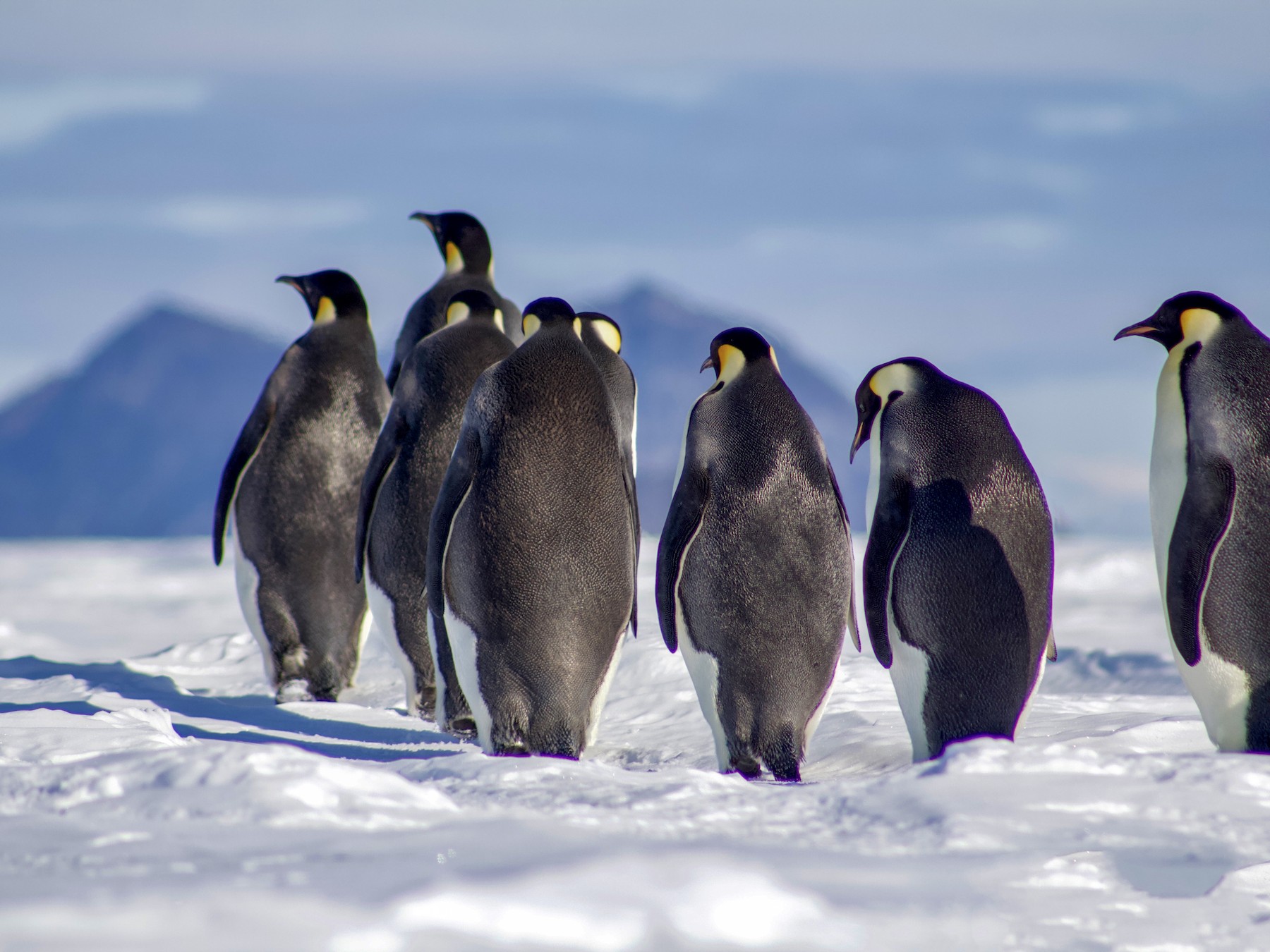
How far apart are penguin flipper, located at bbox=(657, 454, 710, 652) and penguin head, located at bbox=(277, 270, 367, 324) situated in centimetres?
255

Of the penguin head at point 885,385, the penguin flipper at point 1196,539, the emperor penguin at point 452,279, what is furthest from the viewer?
the emperor penguin at point 452,279

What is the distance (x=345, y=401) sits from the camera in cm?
569

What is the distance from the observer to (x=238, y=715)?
5.03 metres

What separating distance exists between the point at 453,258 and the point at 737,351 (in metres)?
2.96

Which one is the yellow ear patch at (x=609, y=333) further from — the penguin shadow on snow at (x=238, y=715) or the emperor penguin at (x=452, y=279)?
the penguin shadow on snow at (x=238, y=715)

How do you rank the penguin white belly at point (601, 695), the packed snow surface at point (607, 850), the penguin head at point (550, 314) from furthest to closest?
the penguin head at point (550, 314) → the penguin white belly at point (601, 695) → the packed snow surface at point (607, 850)

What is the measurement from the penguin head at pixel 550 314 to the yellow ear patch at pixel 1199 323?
2075 millimetres

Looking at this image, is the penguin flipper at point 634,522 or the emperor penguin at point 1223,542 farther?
the penguin flipper at point 634,522

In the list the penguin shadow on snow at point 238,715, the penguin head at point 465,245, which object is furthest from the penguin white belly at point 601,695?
the penguin head at point 465,245

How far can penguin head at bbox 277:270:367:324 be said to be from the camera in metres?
5.89

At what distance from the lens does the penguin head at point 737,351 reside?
4262mm

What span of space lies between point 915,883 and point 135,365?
4926 cm

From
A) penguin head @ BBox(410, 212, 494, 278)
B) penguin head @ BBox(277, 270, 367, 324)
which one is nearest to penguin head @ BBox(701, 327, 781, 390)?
penguin head @ BBox(277, 270, 367, 324)

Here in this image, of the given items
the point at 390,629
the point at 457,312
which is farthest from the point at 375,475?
the point at 457,312
